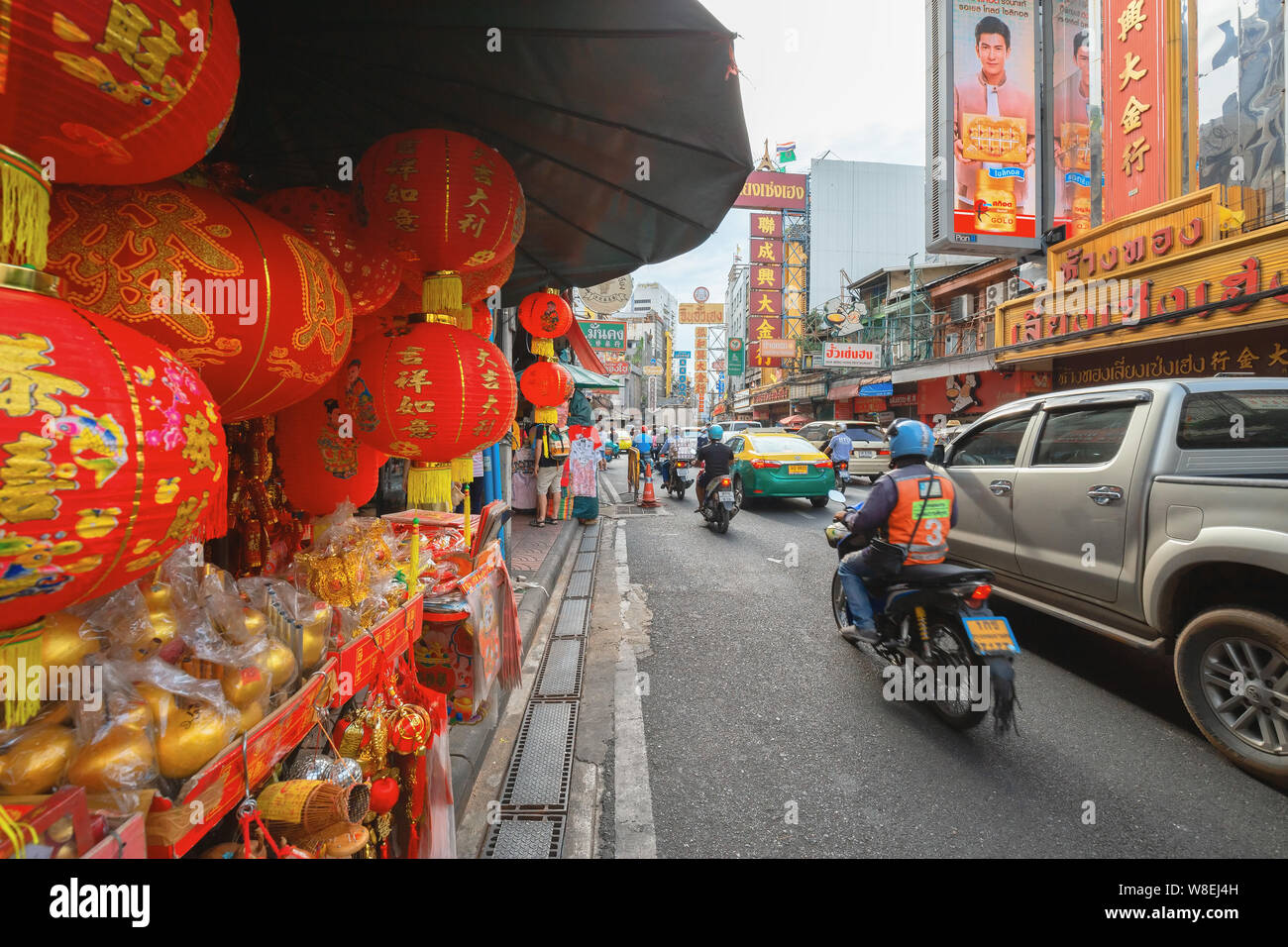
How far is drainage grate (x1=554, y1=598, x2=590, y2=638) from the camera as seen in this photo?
5301 mm

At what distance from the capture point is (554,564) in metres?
7.30

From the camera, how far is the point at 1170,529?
3.24 meters

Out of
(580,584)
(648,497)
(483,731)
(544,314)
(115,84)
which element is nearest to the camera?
(115,84)

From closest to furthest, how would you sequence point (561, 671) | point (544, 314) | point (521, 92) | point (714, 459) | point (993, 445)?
point (521, 92), point (561, 671), point (993, 445), point (544, 314), point (714, 459)

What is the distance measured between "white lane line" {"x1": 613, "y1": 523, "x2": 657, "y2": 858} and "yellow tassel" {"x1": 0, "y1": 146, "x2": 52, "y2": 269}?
2.69 meters

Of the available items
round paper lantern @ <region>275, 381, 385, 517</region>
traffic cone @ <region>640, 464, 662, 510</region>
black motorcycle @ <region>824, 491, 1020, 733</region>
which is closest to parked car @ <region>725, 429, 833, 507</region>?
traffic cone @ <region>640, 464, 662, 510</region>

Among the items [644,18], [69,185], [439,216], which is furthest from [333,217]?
[644,18]

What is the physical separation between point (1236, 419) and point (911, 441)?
1.92 metres

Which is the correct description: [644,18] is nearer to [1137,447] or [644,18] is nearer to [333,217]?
[333,217]

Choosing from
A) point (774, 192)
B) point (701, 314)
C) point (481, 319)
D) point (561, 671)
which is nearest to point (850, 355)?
point (774, 192)

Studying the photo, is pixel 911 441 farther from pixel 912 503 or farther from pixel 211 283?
pixel 211 283

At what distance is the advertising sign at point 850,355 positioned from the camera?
21.5 metres
